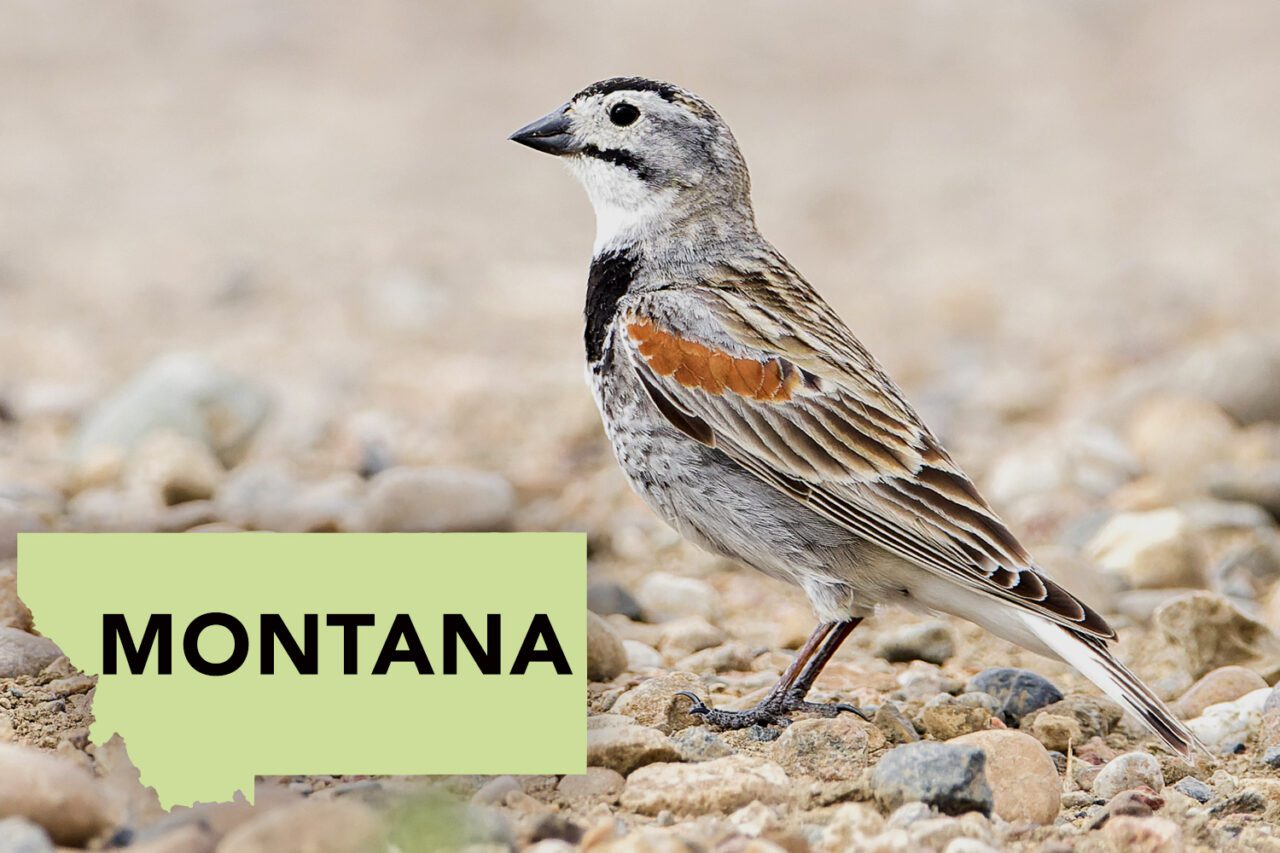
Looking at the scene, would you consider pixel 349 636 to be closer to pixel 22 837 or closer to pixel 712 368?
pixel 22 837

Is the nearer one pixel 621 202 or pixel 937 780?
pixel 937 780

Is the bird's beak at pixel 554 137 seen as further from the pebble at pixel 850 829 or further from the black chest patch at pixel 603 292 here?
the pebble at pixel 850 829

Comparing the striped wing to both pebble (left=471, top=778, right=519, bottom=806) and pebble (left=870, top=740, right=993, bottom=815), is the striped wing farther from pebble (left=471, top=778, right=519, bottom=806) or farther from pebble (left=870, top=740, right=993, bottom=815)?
pebble (left=471, top=778, right=519, bottom=806)

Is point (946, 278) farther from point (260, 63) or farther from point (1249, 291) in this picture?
point (260, 63)

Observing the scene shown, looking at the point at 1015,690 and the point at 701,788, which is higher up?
the point at 1015,690

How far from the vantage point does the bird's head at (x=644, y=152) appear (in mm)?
5605

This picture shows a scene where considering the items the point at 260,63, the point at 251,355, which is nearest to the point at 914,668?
the point at 251,355

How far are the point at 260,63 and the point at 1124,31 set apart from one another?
9.45 metres

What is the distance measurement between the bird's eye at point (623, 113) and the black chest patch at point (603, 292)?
462 mm

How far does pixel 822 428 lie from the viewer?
5.00 meters

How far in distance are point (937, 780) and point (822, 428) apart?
4.23ft

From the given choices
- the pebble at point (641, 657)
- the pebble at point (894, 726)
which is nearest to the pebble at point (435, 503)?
the pebble at point (641, 657)


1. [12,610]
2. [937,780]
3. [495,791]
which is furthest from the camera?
[12,610]

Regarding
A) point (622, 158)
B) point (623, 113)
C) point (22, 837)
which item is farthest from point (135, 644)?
point (623, 113)
